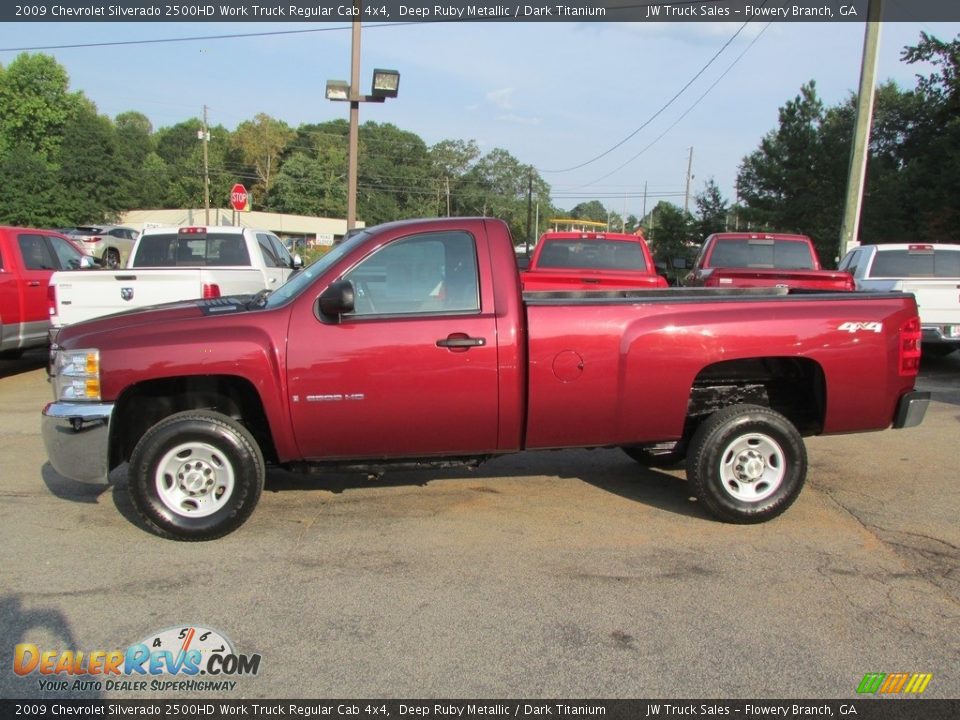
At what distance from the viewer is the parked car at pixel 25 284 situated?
32.2 feet

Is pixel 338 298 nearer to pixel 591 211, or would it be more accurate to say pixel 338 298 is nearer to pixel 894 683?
pixel 894 683

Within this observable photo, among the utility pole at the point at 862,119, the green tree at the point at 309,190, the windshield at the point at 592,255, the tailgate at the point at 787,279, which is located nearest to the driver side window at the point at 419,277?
the tailgate at the point at 787,279

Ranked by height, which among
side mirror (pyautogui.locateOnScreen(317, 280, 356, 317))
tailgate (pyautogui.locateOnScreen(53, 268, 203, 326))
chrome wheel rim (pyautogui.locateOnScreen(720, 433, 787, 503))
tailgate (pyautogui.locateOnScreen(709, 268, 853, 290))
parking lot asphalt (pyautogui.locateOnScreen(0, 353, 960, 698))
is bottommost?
parking lot asphalt (pyautogui.locateOnScreen(0, 353, 960, 698))

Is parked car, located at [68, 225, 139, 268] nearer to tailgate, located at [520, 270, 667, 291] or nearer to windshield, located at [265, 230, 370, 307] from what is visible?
tailgate, located at [520, 270, 667, 291]

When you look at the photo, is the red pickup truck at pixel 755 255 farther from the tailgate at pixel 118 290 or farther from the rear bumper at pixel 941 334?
the tailgate at pixel 118 290

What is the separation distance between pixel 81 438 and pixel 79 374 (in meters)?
0.38

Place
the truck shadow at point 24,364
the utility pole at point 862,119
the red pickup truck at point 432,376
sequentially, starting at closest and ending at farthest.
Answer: the red pickup truck at point 432,376 < the truck shadow at point 24,364 < the utility pole at point 862,119

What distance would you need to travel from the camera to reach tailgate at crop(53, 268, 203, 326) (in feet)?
29.1

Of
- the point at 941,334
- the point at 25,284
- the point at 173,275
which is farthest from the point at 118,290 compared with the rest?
the point at 941,334

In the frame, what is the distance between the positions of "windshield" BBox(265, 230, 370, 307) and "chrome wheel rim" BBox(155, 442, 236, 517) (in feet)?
3.26

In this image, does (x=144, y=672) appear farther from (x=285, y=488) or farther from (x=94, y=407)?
(x=285, y=488)

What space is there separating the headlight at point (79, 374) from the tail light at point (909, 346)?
4.95m

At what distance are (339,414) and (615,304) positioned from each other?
71.0 inches

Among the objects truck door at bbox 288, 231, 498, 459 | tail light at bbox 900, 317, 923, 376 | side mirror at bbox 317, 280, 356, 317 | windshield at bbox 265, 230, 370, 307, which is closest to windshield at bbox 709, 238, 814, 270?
tail light at bbox 900, 317, 923, 376
